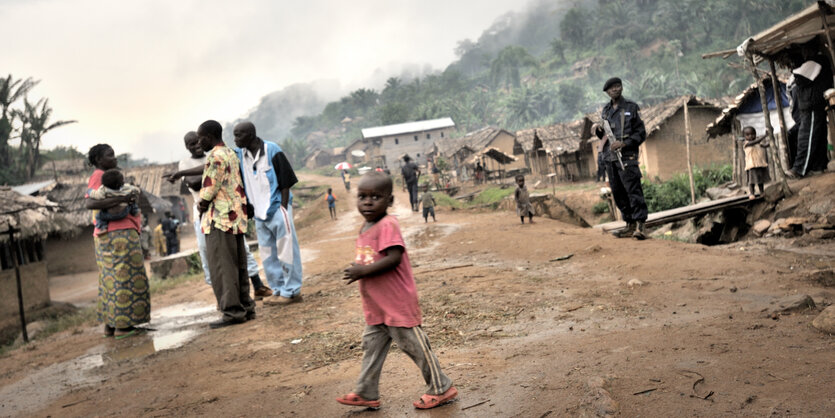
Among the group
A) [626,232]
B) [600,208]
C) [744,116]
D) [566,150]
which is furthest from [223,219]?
[566,150]

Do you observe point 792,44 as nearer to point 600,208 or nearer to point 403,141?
point 600,208

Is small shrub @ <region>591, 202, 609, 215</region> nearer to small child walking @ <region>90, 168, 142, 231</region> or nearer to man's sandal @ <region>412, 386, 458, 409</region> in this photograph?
small child walking @ <region>90, 168, 142, 231</region>

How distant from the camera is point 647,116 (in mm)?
24188

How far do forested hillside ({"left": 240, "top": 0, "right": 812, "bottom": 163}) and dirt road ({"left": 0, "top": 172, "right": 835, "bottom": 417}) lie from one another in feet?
167

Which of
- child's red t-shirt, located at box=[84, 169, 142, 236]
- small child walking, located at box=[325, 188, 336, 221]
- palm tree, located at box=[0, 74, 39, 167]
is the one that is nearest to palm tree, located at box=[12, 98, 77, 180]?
palm tree, located at box=[0, 74, 39, 167]

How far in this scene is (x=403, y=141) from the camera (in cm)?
6312

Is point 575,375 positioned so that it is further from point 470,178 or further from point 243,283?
point 470,178

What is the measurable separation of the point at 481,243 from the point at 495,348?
5.70 metres

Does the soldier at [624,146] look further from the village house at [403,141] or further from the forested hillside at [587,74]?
the village house at [403,141]

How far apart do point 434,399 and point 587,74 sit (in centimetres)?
8552

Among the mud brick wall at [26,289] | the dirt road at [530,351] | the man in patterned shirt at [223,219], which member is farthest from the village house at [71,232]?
the dirt road at [530,351]

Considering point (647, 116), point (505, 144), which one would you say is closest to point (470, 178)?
point (505, 144)

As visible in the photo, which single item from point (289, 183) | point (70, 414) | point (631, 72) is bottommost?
point (70, 414)

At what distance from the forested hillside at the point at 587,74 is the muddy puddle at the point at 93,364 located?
5254 centimetres
